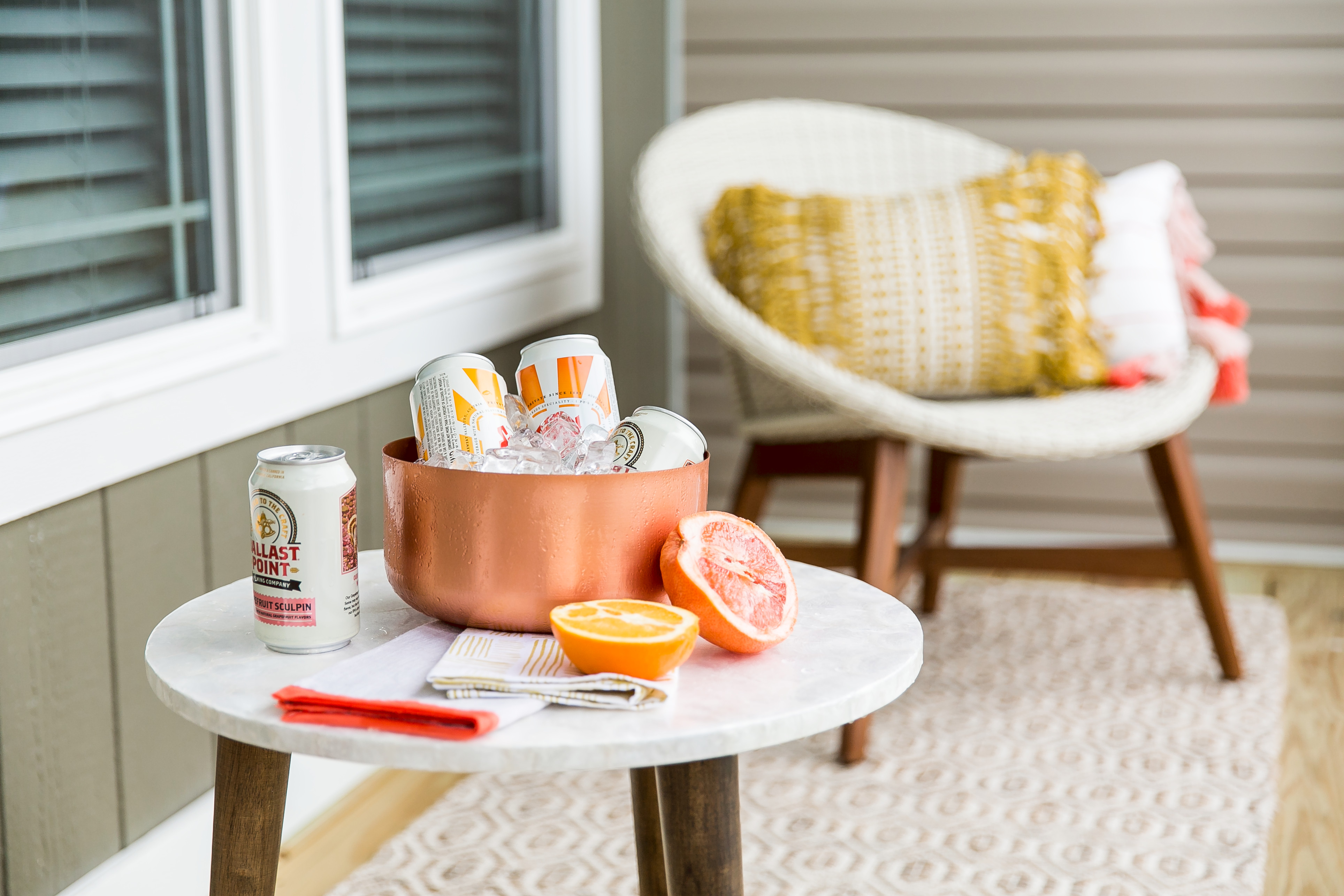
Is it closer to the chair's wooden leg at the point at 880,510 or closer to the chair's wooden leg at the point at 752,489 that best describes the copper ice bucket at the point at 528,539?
the chair's wooden leg at the point at 880,510

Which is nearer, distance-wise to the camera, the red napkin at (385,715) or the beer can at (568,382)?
the red napkin at (385,715)

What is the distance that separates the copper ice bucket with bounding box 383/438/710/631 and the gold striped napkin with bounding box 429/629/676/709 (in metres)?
0.06

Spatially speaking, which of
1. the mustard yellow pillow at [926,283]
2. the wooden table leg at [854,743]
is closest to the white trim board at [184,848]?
the wooden table leg at [854,743]

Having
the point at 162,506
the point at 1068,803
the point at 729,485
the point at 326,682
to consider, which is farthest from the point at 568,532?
the point at 729,485

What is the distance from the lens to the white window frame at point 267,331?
1.18m

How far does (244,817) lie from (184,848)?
0.62 metres

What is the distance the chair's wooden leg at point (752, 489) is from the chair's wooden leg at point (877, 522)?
32 centimetres

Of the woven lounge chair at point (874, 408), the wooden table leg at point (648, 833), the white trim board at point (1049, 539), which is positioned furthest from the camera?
the white trim board at point (1049, 539)

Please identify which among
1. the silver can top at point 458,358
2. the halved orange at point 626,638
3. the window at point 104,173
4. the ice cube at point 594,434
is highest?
the window at point 104,173

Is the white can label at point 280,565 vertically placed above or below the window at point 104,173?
below

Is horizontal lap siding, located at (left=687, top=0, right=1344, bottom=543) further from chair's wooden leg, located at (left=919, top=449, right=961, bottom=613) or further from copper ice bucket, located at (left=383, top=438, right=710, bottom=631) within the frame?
copper ice bucket, located at (left=383, top=438, right=710, bottom=631)

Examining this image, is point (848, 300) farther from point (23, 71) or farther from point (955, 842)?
point (23, 71)

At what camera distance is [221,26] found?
1394 millimetres

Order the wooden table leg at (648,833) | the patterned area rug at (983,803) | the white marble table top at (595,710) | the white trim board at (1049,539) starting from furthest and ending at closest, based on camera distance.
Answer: the white trim board at (1049,539) < the patterned area rug at (983,803) < the wooden table leg at (648,833) < the white marble table top at (595,710)
